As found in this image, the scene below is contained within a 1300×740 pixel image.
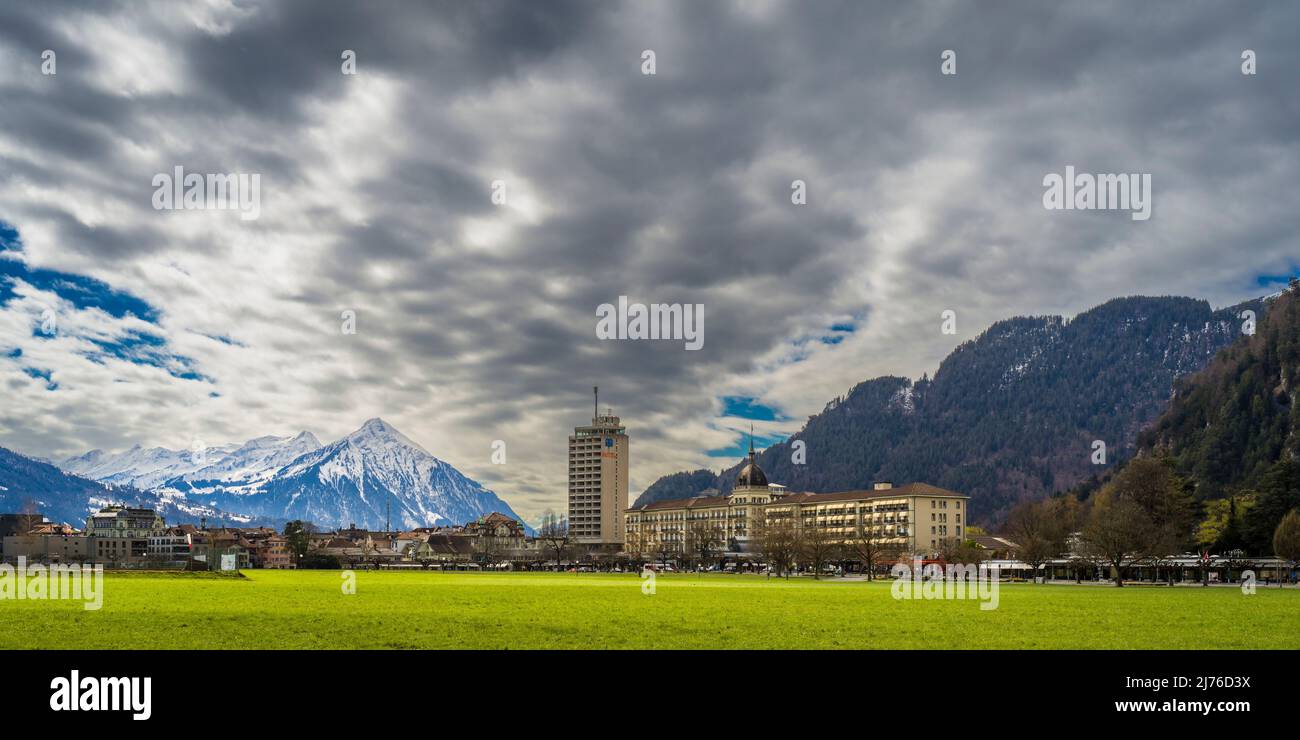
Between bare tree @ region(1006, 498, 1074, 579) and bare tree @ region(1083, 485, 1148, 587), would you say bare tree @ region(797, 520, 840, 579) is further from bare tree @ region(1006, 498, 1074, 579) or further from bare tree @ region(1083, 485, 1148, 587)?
bare tree @ region(1083, 485, 1148, 587)

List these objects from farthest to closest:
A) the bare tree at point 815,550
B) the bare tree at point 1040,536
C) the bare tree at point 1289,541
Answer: the bare tree at point 815,550 < the bare tree at point 1040,536 < the bare tree at point 1289,541

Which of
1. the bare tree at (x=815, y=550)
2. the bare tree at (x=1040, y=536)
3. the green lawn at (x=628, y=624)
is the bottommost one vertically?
the bare tree at (x=815, y=550)

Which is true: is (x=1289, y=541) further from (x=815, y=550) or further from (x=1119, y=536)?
(x=815, y=550)

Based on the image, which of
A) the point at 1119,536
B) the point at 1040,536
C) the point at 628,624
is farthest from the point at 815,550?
the point at 628,624

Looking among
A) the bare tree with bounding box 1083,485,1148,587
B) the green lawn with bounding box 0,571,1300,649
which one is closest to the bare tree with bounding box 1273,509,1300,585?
the bare tree with bounding box 1083,485,1148,587

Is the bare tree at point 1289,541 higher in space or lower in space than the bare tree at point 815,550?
higher

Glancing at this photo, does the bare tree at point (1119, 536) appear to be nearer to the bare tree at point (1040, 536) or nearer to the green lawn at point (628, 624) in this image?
the bare tree at point (1040, 536)

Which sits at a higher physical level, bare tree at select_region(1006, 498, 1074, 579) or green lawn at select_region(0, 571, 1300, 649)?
green lawn at select_region(0, 571, 1300, 649)

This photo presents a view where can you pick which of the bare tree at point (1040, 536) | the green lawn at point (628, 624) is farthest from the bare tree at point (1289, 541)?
the green lawn at point (628, 624)
